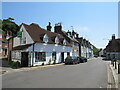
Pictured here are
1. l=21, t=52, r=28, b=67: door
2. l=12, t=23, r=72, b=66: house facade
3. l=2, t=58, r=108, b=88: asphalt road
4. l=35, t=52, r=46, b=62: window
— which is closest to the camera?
l=2, t=58, r=108, b=88: asphalt road

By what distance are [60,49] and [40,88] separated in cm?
2219

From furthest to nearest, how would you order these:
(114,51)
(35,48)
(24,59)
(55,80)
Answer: (114,51) → (35,48) → (24,59) → (55,80)

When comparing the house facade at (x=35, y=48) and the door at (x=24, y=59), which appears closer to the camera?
the door at (x=24, y=59)

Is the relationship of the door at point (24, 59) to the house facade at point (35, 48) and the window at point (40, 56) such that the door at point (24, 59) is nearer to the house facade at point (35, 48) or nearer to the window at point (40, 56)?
the house facade at point (35, 48)

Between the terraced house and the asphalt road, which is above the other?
the terraced house

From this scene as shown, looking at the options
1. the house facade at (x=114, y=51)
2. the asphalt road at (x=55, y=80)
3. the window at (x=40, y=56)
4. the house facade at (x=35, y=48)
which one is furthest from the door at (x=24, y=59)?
the house facade at (x=114, y=51)

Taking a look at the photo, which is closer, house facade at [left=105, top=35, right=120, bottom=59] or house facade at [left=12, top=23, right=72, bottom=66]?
house facade at [left=12, top=23, right=72, bottom=66]

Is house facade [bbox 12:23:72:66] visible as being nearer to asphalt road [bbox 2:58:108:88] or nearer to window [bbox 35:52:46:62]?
window [bbox 35:52:46:62]

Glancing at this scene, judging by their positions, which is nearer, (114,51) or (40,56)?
(40,56)

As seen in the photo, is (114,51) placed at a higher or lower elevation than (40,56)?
higher

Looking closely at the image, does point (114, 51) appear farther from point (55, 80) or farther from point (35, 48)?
point (55, 80)

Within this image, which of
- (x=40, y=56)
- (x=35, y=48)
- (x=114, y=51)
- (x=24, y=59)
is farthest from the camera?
(x=114, y=51)

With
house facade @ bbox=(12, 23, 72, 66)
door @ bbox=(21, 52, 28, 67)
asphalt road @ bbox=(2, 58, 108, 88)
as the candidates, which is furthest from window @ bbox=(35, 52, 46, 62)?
asphalt road @ bbox=(2, 58, 108, 88)

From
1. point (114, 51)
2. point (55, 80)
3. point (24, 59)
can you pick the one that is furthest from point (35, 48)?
point (114, 51)
